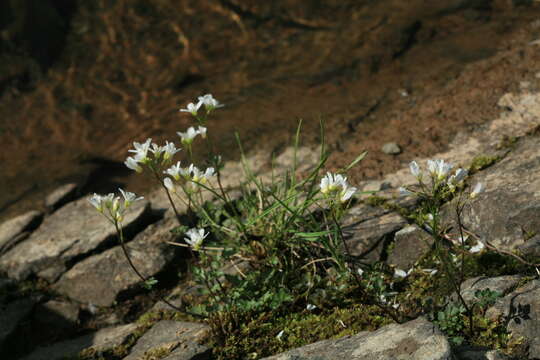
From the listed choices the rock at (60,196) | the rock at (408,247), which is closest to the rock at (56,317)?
the rock at (60,196)

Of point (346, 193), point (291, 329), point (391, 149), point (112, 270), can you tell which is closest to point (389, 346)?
point (346, 193)

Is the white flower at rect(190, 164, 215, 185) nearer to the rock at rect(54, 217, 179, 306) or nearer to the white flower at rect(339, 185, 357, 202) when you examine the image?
the white flower at rect(339, 185, 357, 202)

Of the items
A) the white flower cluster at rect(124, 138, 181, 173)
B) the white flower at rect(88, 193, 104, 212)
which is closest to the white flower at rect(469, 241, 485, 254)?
the white flower cluster at rect(124, 138, 181, 173)

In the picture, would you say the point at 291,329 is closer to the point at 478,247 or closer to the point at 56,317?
the point at 478,247

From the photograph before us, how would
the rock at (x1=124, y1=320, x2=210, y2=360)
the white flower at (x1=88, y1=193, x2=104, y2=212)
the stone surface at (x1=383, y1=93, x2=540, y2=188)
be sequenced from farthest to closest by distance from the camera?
the stone surface at (x1=383, y1=93, x2=540, y2=188)
the rock at (x1=124, y1=320, x2=210, y2=360)
the white flower at (x1=88, y1=193, x2=104, y2=212)

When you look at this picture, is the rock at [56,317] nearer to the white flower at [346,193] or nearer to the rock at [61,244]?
the rock at [61,244]

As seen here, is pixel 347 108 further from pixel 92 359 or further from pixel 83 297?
pixel 92 359

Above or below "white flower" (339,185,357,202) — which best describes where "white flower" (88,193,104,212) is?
above
